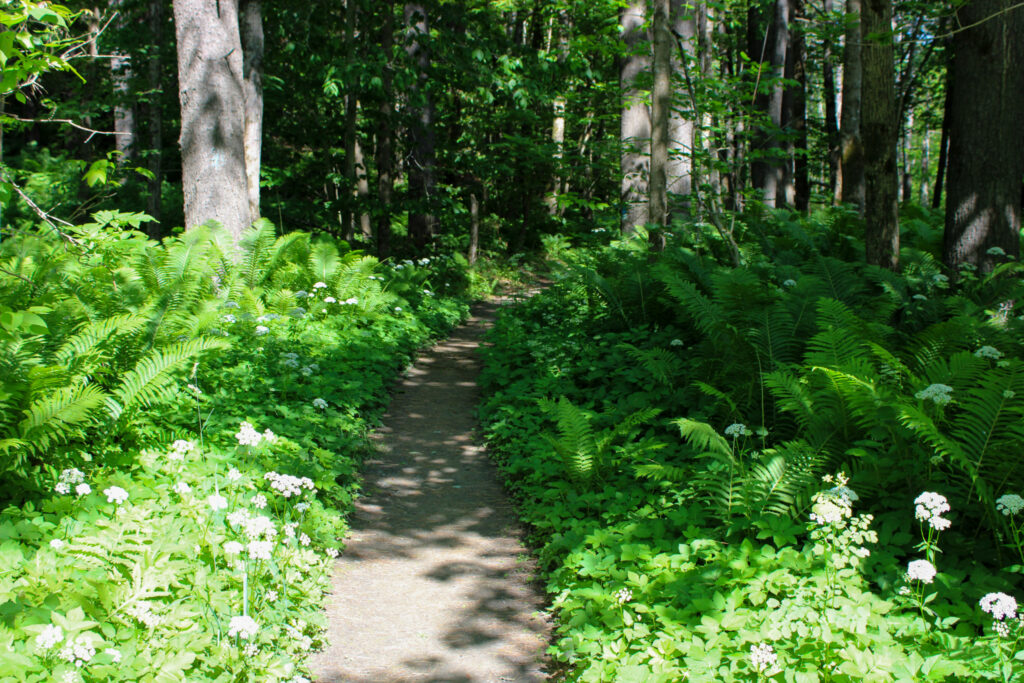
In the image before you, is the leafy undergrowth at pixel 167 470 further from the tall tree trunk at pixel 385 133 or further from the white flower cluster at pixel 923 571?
the tall tree trunk at pixel 385 133

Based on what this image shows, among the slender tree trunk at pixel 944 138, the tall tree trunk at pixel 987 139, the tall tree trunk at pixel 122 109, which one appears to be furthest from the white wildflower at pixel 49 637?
the tall tree trunk at pixel 122 109

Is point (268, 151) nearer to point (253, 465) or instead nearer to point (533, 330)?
point (533, 330)

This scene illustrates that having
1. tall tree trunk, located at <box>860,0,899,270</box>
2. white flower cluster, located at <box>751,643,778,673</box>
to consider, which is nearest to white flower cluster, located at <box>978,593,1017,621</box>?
white flower cluster, located at <box>751,643,778,673</box>

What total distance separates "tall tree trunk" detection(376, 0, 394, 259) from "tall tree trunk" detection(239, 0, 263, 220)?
6.25 ft

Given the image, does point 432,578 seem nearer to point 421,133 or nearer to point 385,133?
point 385,133

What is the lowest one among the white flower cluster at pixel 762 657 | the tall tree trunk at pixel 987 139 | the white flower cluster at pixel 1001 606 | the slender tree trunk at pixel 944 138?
the white flower cluster at pixel 762 657

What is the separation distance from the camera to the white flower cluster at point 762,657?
2.68 metres

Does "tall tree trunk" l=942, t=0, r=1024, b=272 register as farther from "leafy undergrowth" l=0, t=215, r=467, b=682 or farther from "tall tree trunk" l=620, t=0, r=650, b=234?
"leafy undergrowth" l=0, t=215, r=467, b=682

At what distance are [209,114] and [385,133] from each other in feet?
12.1

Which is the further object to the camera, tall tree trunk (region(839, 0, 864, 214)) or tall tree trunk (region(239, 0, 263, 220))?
tall tree trunk (region(839, 0, 864, 214))

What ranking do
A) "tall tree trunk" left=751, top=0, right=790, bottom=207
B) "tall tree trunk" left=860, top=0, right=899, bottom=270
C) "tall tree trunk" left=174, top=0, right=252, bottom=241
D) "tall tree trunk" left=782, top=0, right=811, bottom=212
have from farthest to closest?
"tall tree trunk" left=782, top=0, right=811, bottom=212 < "tall tree trunk" left=751, top=0, right=790, bottom=207 < "tall tree trunk" left=174, top=0, right=252, bottom=241 < "tall tree trunk" left=860, top=0, right=899, bottom=270

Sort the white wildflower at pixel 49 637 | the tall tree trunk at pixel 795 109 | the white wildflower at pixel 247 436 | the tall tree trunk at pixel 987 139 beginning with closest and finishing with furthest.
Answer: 1. the white wildflower at pixel 49 637
2. the white wildflower at pixel 247 436
3. the tall tree trunk at pixel 987 139
4. the tall tree trunk at pixel 795 109

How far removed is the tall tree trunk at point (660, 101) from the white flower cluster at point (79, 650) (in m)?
7.47

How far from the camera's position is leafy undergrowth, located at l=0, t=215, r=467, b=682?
9.72ft
